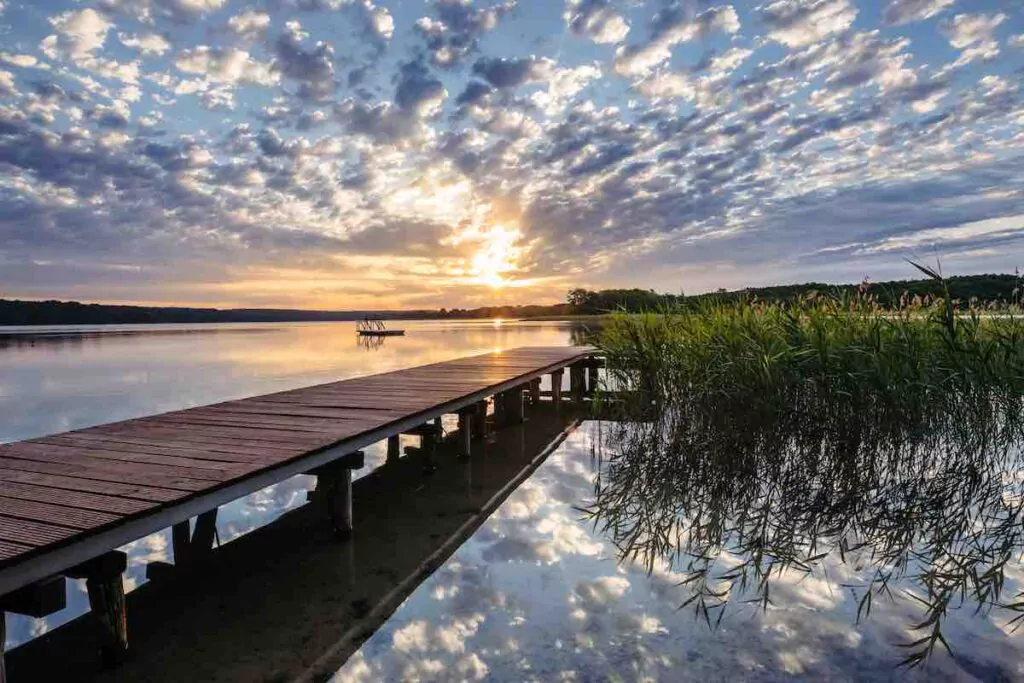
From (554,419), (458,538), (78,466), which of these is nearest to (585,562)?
(458,538)

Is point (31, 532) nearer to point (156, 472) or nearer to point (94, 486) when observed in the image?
point (94, 486)

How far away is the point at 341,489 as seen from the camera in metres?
4.71

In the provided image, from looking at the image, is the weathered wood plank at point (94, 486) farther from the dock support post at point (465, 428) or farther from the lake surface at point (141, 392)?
the dock support post at point (465, 428)

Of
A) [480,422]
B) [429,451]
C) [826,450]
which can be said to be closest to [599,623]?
[429,451]

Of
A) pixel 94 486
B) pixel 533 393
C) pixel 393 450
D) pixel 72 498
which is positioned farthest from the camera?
pixel 533 393

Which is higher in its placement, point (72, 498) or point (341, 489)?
point (72, 498)

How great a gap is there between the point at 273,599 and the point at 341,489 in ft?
3.88

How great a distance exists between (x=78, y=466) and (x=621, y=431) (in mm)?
6885

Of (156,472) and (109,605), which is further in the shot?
(156,472)

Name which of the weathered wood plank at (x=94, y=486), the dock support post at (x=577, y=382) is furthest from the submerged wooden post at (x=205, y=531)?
the dock support post at (x=577, y=382)

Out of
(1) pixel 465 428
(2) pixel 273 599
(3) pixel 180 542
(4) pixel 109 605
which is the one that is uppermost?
(4) pixel 109 605

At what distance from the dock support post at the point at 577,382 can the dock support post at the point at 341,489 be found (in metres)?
8.51

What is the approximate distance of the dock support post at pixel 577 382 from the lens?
12.9 meters

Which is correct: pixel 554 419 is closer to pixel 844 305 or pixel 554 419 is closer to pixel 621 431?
pixel 621 431
